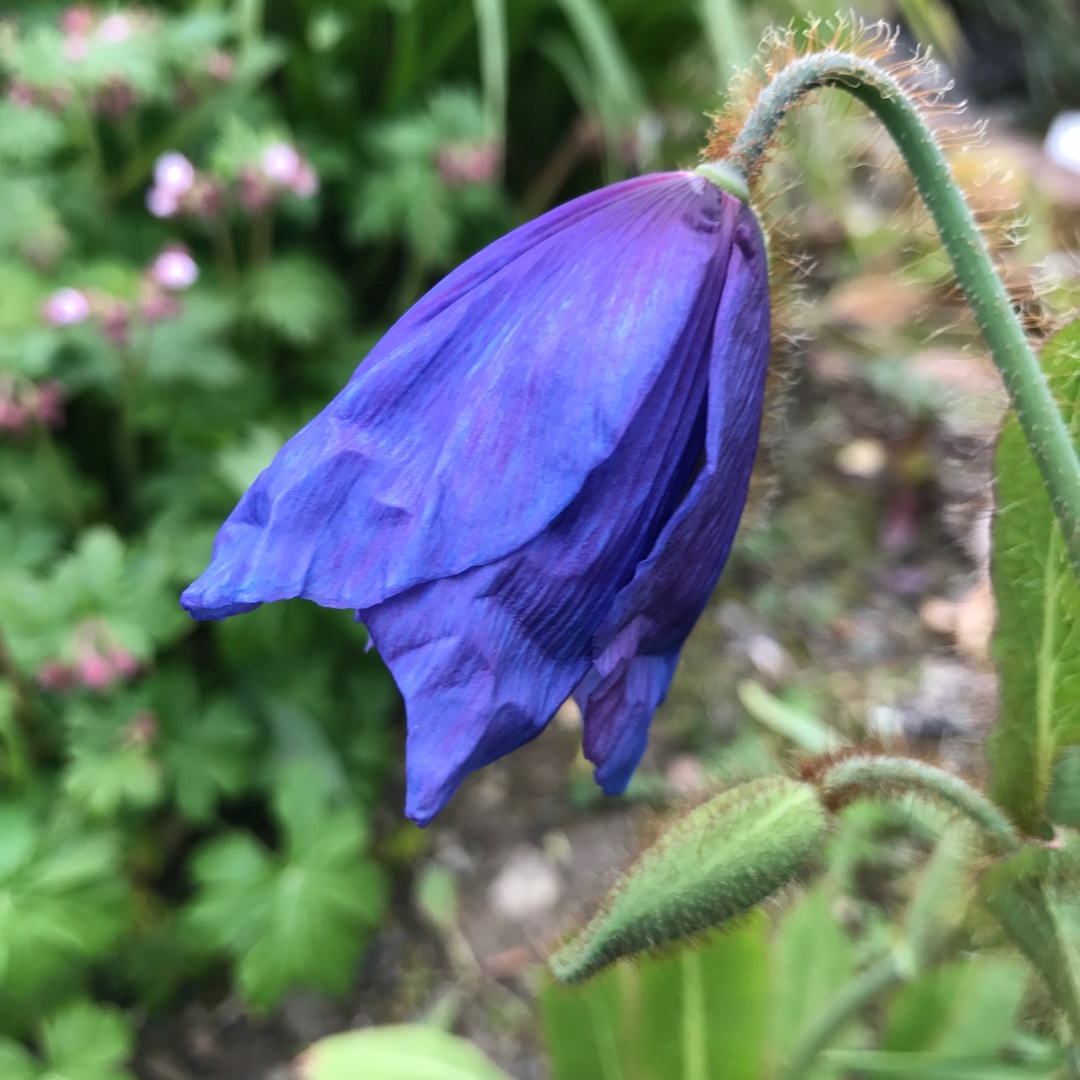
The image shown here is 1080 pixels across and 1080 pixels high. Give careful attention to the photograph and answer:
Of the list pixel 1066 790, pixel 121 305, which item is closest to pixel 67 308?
pixel 121 305

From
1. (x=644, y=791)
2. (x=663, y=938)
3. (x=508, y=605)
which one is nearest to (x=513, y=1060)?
(x=644, y=791)

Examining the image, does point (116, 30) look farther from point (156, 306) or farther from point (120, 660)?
point (120, 660)

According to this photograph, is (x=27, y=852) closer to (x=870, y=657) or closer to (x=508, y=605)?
(x=508, y=605)

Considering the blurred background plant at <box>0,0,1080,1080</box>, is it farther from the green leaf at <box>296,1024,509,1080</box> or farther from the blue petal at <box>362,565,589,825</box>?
the blue petal at <box>362,565,589,825</box>

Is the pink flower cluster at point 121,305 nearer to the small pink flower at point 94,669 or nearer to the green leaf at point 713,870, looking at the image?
the small pink flower at point 94,669

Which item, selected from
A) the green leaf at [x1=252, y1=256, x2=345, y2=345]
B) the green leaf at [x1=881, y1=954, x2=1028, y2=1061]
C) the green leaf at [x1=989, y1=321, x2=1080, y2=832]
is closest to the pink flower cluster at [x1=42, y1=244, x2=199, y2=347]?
the green leaf at [x1=252, y1=256, x2=345, y2=345]

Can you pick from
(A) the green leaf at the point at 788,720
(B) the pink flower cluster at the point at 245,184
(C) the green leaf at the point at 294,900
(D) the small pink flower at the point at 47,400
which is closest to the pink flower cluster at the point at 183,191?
(B) the pink flower cluster at the point at 245,184
